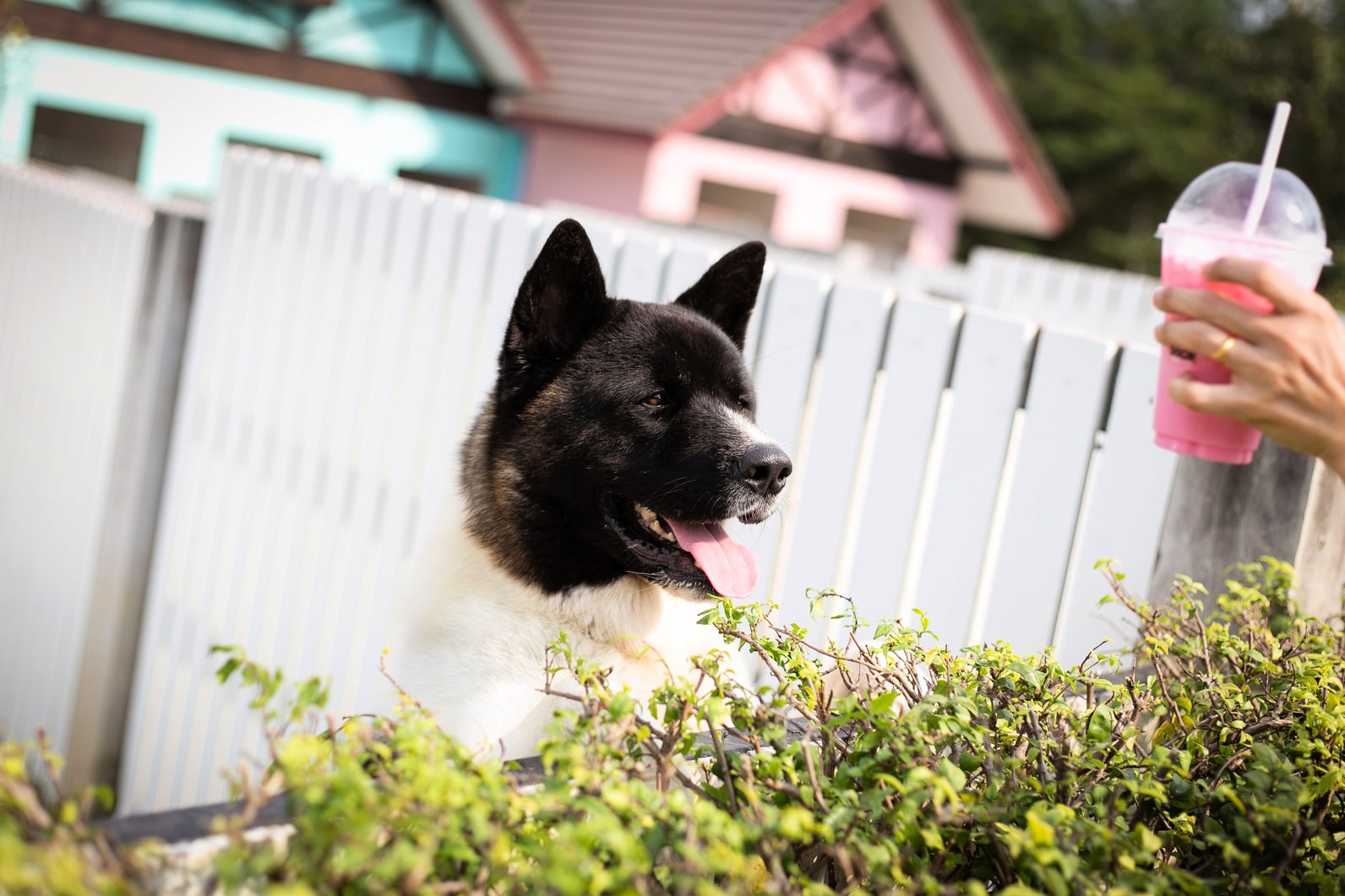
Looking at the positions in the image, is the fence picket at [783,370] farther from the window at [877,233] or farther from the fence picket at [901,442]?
the window at [877,233]

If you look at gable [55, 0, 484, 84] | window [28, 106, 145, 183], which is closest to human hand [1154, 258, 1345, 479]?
gable [55, 0, 484, 84]

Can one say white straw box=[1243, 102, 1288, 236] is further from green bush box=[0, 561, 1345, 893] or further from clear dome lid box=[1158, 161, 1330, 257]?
green bush box=[0, 561, 1345, 893]

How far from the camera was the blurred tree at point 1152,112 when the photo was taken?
2772 cm

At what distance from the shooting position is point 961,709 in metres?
1.56

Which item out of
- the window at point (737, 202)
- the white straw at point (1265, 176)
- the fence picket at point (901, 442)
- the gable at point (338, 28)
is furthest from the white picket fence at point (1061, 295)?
the window at point (737, 202)

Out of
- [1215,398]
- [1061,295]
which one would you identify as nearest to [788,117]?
[1061,295]

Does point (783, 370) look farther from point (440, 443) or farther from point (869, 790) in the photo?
point (869, 790)

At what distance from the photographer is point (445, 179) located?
1641 cm

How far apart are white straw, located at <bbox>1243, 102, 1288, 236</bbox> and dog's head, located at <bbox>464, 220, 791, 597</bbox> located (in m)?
0.99

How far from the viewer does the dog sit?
92.7 inches

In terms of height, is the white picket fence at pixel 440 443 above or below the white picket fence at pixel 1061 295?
below

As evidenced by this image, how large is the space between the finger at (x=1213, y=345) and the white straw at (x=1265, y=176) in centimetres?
19

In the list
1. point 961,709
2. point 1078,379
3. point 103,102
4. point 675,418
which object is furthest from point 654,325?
point 103,102

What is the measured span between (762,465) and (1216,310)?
93 cm
